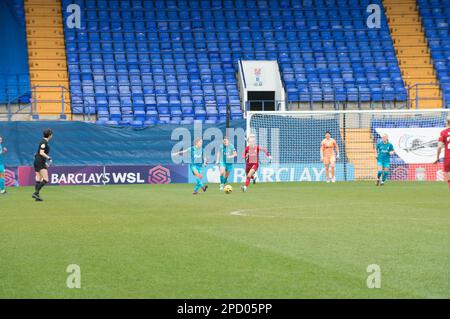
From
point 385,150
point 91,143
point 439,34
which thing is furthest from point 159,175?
point 439,34

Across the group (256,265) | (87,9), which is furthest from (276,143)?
(256,265)

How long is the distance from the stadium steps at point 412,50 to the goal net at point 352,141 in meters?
3.68

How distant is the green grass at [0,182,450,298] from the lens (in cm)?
798

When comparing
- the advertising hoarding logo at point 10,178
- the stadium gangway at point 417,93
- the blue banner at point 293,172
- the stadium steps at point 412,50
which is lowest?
the blue banner at point 293,172

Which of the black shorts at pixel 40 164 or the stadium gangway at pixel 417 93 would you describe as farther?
the stadium gangway at pixel 417 93

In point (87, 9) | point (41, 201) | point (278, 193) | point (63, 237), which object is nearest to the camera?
point (63, 237)

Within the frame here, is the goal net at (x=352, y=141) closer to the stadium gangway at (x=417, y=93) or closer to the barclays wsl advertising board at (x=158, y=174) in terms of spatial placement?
the barclays wsl advertising board at (x=158, y=174)

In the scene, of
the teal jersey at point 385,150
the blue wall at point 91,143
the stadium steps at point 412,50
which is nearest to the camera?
the teal jersey at point 385,150

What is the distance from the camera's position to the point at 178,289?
26.0 ft

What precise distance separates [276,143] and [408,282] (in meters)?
27.4

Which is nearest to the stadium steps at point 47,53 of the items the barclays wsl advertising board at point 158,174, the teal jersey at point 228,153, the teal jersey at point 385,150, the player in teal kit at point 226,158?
the barclays wsl advertising board at point 158,174

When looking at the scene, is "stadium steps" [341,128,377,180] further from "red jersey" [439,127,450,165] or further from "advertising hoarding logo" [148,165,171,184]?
"red jersey" [439,127,450,165]

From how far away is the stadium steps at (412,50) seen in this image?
40.5m
